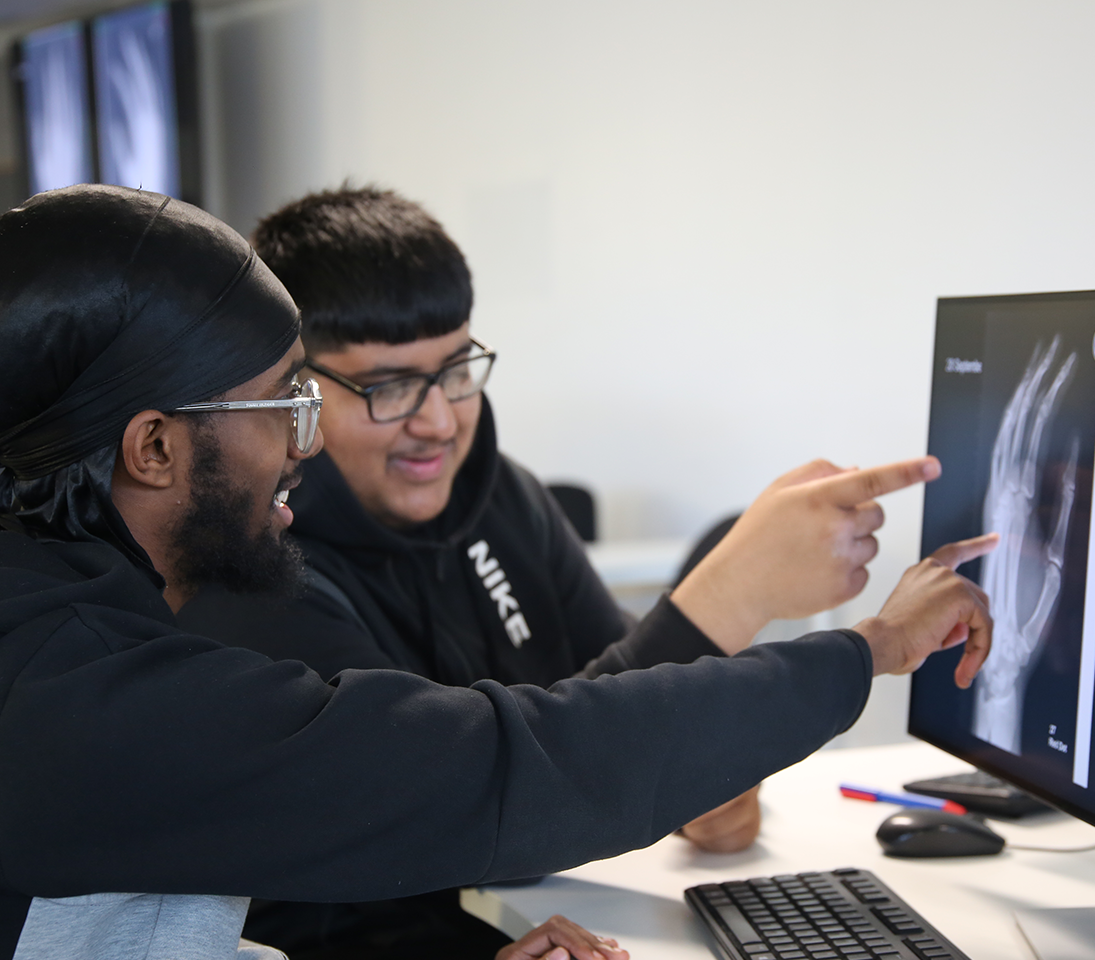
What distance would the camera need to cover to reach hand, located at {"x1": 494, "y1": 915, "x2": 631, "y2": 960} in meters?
0.91

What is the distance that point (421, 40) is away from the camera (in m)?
3.32

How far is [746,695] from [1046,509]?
0.31 metres

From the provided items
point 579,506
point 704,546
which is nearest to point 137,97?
point 579,506

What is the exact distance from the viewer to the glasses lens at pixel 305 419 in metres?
0.95

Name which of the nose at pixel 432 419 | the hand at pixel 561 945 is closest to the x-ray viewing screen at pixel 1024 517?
the hand at pixel 561 945

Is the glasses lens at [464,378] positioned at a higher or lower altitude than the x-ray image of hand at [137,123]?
lower

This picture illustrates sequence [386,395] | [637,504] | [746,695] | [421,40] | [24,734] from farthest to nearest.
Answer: [421,40] < [637,504] < [386,395] < [746,695] < [24,734]

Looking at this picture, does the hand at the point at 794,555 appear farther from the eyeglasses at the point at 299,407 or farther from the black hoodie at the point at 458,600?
the eyeglasses at the point at 299,407

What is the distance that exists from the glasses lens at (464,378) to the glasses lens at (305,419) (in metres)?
0.40

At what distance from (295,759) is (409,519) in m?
0.66

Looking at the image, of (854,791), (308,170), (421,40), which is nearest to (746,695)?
(854,791)

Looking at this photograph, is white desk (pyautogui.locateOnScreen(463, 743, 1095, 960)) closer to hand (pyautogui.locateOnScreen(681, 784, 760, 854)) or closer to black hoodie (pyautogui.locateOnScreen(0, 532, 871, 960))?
hand (pyautogui.locateOnScreen(681, 784, 760, 854))

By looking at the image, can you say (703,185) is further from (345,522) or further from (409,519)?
(345,522)

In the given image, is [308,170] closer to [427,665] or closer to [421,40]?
[421,40]
